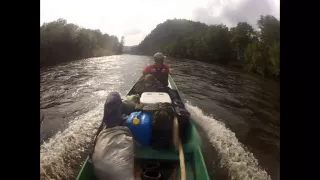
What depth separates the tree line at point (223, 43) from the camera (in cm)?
214

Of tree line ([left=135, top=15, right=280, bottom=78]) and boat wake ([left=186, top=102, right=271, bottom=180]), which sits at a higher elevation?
tree line ([left=135, top=15, right=280, bottom=78])

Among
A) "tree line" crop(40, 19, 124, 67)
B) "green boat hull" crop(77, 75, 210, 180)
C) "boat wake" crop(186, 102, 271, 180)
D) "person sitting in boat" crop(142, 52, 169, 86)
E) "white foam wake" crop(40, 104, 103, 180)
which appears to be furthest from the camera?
"person sitting in boat" crop(142, 52, 169, 86)

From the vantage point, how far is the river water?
2385 mm

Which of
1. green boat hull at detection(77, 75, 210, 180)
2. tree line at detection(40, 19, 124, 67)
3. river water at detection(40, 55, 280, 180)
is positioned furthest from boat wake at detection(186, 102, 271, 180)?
tree line at detection(40, 19, 124, 67)

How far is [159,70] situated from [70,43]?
43.4 inches

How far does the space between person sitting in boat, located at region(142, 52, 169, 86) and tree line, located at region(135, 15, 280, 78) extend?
19 centimetres

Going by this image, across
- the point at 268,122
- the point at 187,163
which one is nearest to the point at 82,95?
the point at 187,163

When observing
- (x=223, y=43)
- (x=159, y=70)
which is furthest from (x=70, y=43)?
(x=223, y=43)

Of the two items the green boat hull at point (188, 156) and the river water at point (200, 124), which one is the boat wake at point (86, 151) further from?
the green boat hull at point (188, 156)

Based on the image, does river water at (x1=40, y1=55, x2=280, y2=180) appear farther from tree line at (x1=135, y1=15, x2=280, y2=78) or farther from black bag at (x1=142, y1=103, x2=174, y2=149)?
black bag at (x1=142, y1=103, x2=174, y2=149)

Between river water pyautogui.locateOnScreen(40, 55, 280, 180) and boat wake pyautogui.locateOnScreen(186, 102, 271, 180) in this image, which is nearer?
river water pyautogui.locateOnScreen(40, 55, 280, 180)

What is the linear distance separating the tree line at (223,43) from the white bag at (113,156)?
2.86 feet

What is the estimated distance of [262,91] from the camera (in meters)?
2.81

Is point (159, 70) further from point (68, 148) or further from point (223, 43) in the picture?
point (68, 148)
